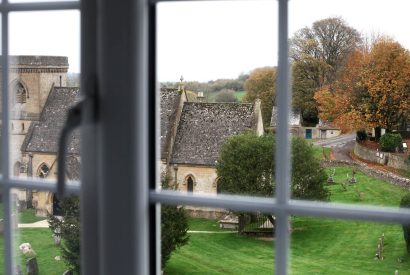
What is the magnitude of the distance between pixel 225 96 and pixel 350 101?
0.25 meters

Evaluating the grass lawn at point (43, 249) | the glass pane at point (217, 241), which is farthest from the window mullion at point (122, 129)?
the grass lawn at point (43, 249)

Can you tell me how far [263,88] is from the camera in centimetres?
112

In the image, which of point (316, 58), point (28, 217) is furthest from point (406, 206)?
point (28, 217)

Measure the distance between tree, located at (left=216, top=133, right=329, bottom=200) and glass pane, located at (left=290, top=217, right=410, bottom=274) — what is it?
64 mm

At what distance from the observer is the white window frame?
0.83 metres

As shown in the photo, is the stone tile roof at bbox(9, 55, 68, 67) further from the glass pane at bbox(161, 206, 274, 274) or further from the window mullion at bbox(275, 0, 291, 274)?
the window mullion at bbox(275, 0, 291, 274)

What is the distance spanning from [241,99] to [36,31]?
0.46m

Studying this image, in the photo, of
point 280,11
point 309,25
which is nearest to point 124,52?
point 280,11

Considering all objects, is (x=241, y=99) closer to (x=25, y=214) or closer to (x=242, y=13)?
(x=242, y=13)

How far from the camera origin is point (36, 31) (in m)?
1.23

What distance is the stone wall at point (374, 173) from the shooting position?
3.34 feet

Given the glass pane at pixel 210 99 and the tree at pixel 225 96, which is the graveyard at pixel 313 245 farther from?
the tree at pixel 225 96

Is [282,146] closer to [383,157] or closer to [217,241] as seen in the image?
[383,157]

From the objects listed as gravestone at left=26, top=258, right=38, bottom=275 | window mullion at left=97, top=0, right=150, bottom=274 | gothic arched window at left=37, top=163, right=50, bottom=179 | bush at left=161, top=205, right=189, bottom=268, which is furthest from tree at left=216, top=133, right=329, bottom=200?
gravestone at left=26, top=258, right=38, bottom=275
